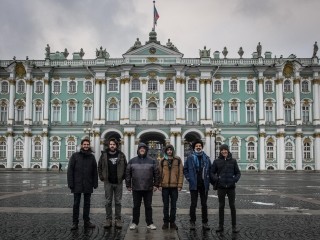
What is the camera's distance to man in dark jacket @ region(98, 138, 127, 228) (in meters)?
10.8

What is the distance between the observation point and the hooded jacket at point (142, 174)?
416 inches

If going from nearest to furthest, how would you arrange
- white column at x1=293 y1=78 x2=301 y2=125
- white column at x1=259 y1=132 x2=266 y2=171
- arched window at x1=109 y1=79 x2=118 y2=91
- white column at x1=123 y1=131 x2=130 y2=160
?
white column at x1=123 y1=131 x2=130 y2=160 < white column at x1=259 y1=132 x2=266 y2=171 < white column at x1=293 y1=78 x2=301 y2=125 < arched window at x1=109 y1=79 x2=118 y2=91

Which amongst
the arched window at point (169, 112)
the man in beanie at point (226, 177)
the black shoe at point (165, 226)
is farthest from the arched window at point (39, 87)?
the man in beanie at point (226, 177)

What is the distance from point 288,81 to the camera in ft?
183

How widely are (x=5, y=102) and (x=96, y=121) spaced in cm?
1323

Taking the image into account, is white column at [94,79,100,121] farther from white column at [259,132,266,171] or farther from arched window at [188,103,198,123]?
white column at [259,132,266,171]

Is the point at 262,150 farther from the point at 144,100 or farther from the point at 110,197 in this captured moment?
the point at 110,197

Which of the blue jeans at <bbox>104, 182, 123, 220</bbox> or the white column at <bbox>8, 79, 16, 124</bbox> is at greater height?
the white column at <bbox>8, 79, 16, 124</bbox>

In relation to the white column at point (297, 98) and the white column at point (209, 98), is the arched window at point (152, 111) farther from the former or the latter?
the white column at point (297, 98)

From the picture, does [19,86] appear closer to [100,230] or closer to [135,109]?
[135,109]

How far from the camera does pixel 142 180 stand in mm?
10570

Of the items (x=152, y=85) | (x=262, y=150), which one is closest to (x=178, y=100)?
(x=152, y=85)

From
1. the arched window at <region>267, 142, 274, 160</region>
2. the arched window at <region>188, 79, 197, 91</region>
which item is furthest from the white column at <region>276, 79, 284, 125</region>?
the arched window at <region>188, 79, 197, 91</region>

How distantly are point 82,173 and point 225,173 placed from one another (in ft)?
12.2
